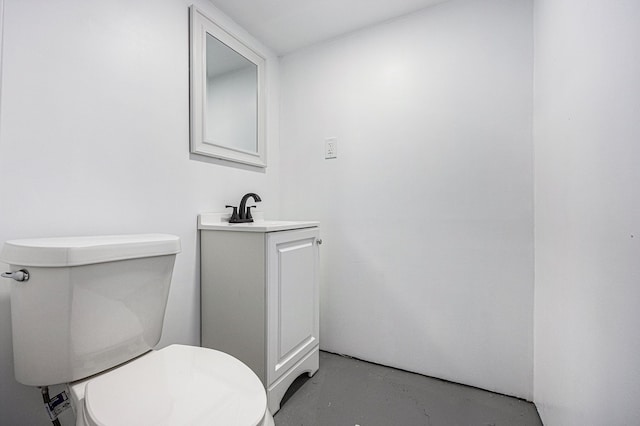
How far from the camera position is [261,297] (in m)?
1.18

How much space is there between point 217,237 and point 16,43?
0.89 metres

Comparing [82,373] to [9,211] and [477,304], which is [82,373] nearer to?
[9,211]

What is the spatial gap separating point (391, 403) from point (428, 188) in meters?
1.05

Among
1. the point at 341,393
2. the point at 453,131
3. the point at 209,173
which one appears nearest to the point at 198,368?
the point at 341,393

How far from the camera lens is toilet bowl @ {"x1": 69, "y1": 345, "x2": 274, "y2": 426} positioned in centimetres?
60

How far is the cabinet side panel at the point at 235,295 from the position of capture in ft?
3.88

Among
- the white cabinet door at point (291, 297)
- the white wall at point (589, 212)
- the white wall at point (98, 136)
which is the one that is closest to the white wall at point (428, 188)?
the white wall at point (589, 212)

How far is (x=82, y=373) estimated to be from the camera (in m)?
0.76

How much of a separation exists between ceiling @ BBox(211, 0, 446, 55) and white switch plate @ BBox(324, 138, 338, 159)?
2.13ft

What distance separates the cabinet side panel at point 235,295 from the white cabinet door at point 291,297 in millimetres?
42

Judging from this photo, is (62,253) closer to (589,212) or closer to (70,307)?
(70,307)

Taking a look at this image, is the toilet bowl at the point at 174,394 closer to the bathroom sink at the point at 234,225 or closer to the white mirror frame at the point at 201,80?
the bathroom sink at the point at 234,225

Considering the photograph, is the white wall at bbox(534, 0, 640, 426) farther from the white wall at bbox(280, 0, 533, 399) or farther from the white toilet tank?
the white toilet tank

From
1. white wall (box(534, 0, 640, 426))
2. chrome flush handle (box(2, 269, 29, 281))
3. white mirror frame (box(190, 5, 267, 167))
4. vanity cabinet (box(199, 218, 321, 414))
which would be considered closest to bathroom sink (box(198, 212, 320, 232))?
vanity cabinet (box(199, 218, 321, 414))
